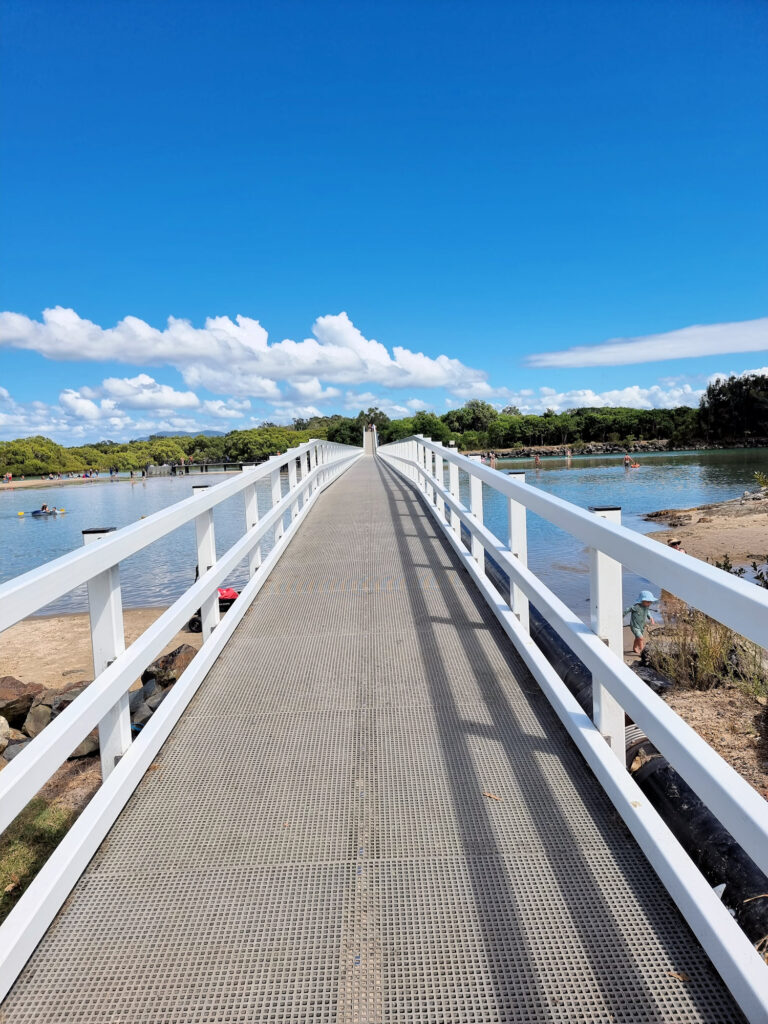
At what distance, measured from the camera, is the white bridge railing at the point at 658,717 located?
1.70 metres

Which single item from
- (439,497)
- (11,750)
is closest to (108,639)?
(11,750)

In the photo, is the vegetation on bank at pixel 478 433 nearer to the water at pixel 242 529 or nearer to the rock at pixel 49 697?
the water at pixel 242 529

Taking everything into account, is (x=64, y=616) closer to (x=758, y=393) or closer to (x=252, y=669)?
(x=252, y=669)

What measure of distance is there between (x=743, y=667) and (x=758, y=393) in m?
118

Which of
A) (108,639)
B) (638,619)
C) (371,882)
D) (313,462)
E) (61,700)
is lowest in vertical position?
(61,700)

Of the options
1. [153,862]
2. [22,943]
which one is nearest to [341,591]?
[153,862]

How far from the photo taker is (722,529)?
26.4 m

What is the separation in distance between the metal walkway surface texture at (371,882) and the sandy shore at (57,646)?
26.7 feet

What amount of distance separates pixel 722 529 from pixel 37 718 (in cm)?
2559

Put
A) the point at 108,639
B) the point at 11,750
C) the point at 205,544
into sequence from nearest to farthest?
the point at 108,639, the point at 205,544, the point at 11,750

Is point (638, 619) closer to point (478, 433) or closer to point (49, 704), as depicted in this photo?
point (49, 704)

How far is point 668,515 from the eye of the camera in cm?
3247

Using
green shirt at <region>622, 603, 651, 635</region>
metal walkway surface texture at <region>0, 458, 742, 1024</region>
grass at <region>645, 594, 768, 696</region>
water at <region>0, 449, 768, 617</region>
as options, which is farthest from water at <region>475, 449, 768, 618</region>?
metal walkway surface texture at <region>0, 458, 742, 1024</region>

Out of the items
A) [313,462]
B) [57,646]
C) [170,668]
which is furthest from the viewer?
[57,646]
